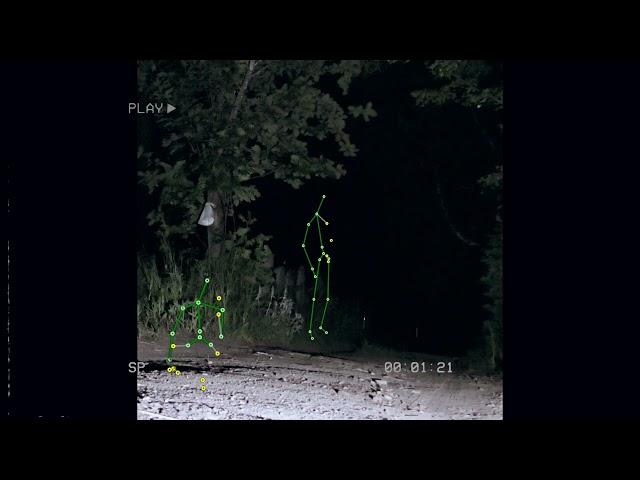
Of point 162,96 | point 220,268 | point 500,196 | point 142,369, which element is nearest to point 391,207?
point 500,196

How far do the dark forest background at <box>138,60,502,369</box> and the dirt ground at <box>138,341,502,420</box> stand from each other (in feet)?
2.88

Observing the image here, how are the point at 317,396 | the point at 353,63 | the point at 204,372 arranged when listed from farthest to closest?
the point at 353,63 → the point at 204,372 → the point at 317,396

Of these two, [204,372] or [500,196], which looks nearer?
[204,372]

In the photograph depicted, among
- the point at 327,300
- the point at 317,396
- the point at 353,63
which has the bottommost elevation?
the point at 317,396

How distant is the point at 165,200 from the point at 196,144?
0.59 m

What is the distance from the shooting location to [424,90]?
26.9ft

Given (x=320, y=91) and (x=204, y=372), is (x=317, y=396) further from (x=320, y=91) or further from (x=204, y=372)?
(x=320, y=91)

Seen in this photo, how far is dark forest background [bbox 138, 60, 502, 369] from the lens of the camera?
8.15m
